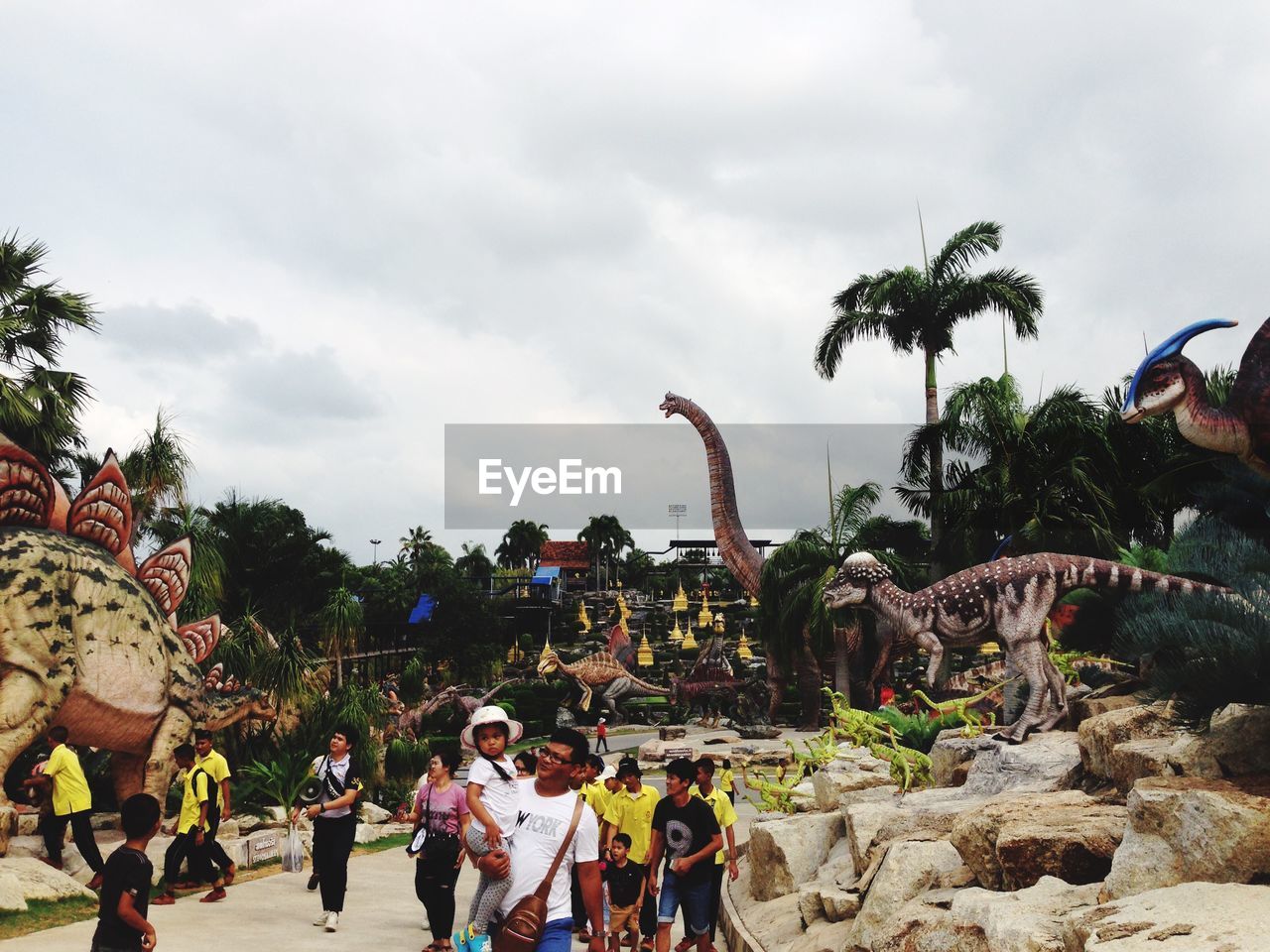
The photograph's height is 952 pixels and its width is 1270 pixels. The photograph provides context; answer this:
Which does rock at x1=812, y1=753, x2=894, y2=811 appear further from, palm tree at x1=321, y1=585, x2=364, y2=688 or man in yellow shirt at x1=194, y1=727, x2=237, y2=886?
palm tree at x1=321, y1=585, x2=364, y2=688

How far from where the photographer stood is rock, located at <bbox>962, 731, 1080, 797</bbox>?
25.0 ft

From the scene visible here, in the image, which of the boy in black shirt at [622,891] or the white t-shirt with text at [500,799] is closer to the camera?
the white t-shirt with text at [500,799]

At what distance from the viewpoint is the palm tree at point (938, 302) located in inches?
1085

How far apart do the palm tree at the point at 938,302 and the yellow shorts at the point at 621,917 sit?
2182 cm

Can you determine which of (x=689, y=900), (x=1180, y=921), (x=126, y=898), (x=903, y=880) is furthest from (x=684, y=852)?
(x=1180, y=921)

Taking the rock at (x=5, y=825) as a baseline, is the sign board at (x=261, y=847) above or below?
below

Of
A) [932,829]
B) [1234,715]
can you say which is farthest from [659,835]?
[1234,715]

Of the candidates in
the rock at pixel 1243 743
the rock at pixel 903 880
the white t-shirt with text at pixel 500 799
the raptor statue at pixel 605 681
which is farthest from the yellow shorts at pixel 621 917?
the raptor statue at pixel 605 681

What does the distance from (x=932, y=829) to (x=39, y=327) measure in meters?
12.6

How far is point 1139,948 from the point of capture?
139 inches

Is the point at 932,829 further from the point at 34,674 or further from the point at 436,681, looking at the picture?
the point at 436,681

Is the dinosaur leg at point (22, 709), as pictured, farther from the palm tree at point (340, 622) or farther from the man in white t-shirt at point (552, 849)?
the palm tree at point (340, 622)

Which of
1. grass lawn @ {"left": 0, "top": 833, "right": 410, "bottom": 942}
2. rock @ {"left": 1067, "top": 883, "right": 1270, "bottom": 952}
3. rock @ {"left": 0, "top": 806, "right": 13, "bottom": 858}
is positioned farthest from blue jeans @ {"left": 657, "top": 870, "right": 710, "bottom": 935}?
rock @ {"left": 0, "top": 806, "right": 13, "bottom": 858}

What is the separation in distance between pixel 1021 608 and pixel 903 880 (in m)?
4.61
